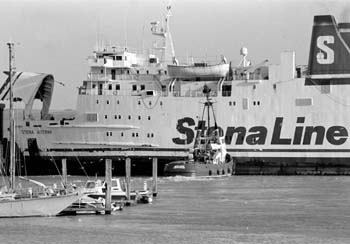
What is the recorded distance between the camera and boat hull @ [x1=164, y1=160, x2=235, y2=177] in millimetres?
59562

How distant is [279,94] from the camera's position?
62.9 meters

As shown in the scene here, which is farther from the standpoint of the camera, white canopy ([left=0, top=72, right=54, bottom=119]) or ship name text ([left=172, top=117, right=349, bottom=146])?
white canopy ([left=0, top=72, right=54, bottom=119])

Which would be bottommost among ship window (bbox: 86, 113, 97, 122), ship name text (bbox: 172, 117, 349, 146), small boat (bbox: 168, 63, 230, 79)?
ship name text (bbox: 172, 117, 349, 146)

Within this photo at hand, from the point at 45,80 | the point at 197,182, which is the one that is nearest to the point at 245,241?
the point at 197,182

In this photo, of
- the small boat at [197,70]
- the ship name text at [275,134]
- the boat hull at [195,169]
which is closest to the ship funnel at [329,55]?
the ship name text at [275,134]

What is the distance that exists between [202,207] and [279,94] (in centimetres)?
1946

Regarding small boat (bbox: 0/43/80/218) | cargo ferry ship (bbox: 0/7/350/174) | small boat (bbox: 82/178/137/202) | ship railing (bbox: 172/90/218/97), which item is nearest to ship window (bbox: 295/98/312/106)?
cargo ferry ship (bbox: 0/7/350/174)

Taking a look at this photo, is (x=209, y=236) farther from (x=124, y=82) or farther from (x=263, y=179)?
(x=124, y=82)

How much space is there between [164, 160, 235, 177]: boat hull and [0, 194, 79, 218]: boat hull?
2045 centimetres

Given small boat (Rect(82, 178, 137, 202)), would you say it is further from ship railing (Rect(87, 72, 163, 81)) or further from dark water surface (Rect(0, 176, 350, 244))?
ship railing (Rect(87, 72, 163, 81))

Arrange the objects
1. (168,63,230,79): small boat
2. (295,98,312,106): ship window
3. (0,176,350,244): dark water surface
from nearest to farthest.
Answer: (0,176,350,244): dark water surface < (295,98,312,106): ship window < (168,63,230,79): small boat

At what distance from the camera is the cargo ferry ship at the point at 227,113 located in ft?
205

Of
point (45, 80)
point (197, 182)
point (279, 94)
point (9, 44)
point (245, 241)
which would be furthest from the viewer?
point (45, 80)

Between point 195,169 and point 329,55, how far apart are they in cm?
936
